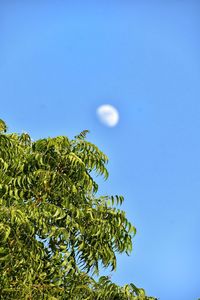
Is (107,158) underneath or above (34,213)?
above

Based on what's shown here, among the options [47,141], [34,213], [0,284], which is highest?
[47,141]

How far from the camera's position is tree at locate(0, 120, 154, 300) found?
1397cm

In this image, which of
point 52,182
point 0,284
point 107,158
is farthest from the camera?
point 107,158

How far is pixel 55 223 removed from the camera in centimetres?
1508

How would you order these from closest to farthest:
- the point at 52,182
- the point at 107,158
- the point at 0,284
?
1. the point at 0,284
2. the point at 52,182
3. the point at 107,158

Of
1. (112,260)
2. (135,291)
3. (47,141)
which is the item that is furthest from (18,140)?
(135,291)

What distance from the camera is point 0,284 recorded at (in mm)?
13844

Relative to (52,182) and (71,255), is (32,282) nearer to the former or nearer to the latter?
(71,255)

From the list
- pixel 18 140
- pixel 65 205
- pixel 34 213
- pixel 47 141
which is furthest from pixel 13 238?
pixel 18 140

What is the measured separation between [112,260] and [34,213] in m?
2.50

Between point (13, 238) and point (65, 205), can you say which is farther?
point (65, 205)

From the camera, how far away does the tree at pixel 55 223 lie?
13969 mm

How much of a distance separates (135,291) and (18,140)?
17.7ft

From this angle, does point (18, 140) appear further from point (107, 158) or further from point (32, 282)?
point (32, 282)
